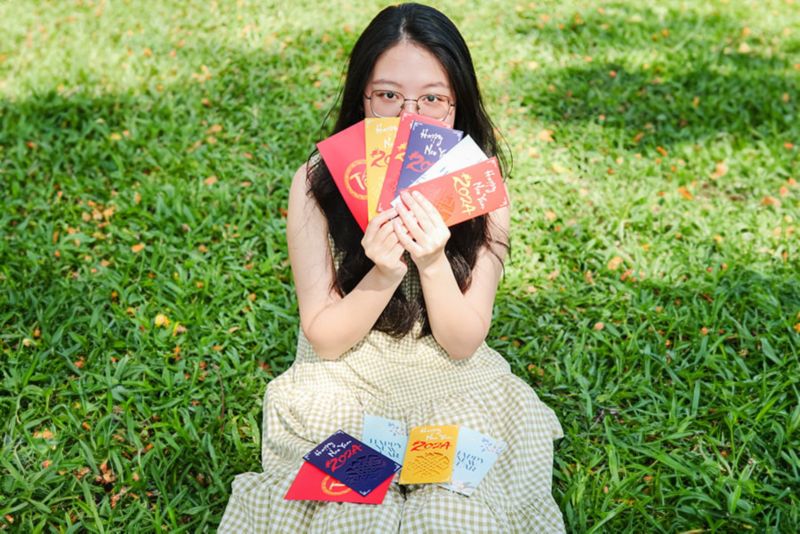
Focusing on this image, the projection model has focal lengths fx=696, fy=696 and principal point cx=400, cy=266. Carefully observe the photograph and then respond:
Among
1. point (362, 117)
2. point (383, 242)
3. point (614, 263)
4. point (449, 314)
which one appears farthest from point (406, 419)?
point (614, 263)

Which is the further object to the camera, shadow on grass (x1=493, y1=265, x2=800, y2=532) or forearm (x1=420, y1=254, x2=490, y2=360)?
shadow on grass (x1=493, y1=265, x2=800, y2=532)

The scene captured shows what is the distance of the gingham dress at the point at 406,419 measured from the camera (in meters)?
1.92

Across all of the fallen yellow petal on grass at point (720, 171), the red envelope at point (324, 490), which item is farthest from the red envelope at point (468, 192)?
the fallen yellow petal on grass at point (720, 171)

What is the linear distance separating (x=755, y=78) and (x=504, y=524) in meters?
4.36

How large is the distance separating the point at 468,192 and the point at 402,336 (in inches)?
24.5

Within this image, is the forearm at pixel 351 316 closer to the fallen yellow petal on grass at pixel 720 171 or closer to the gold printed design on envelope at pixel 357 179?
the gold printed design on envelope at pixel 357 179

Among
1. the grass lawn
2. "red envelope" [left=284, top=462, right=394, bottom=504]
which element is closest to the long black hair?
the grass lawn

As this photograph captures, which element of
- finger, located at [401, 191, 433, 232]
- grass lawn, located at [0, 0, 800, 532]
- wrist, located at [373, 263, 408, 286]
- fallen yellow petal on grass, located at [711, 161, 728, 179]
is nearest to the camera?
finger, located at [401, 191, 433, 232]

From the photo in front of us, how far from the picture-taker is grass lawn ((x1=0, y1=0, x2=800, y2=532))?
2.54 metres

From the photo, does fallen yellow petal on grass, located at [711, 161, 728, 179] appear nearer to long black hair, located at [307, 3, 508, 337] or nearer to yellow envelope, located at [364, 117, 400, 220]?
long black hair, located at [307, 3, 508, 337]

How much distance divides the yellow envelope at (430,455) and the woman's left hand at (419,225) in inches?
22.4

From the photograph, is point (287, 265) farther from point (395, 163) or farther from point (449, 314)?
point (395, 163)

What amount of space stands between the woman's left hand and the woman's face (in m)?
0.34

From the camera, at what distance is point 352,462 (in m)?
1.97
